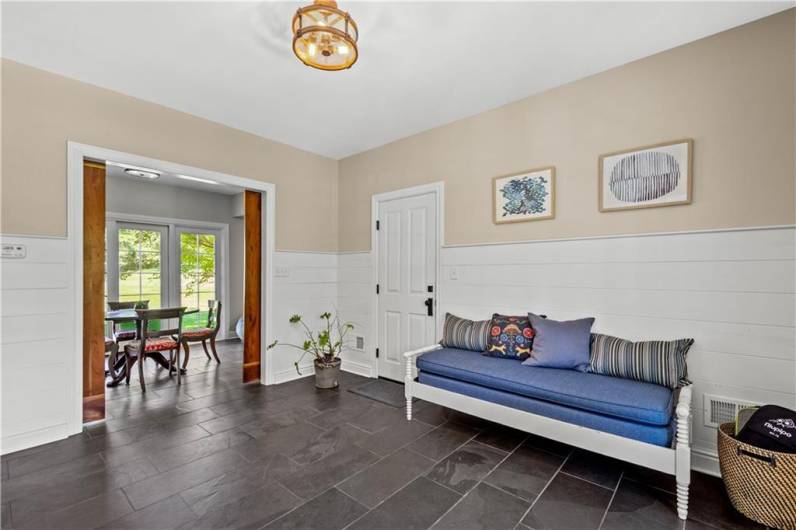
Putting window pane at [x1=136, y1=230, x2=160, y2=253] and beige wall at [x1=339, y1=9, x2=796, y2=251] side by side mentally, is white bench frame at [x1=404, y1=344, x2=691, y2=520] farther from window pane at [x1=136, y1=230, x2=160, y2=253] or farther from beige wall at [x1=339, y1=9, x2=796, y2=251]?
window pane at [x1=136, y1=230, x2=160, y2=253]

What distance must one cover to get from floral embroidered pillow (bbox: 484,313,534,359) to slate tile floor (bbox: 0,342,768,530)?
1.96 feet

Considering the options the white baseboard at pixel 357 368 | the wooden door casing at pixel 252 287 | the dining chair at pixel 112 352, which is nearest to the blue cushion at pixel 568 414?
the white baseboard at pixel 357 368

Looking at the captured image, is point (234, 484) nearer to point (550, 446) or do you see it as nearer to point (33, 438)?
point (33, 438)

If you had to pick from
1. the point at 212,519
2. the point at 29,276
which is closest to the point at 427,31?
the point at 212,519

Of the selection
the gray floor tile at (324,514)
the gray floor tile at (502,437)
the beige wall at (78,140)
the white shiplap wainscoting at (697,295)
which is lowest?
the gray floor tile at (502,437)

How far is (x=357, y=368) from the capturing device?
4.45 meters

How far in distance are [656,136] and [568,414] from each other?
77.4 inches

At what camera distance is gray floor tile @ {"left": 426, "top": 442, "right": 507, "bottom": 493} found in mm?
2129

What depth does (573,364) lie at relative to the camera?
252 cm

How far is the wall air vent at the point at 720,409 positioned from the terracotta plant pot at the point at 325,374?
3.07 metres

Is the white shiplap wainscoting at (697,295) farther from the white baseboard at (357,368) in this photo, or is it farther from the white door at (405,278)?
the white baseboard at (357,368)

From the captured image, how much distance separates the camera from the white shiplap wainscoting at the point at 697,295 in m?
2.10

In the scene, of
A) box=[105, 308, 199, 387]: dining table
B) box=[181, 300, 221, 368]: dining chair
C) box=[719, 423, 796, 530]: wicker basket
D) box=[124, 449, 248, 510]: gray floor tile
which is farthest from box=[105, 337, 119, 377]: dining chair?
box=[719, 423, 796, 530]: wicker basket

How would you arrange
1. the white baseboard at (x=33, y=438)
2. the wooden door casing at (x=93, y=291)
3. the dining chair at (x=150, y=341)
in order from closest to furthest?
1. the white baseboard at (x=33, y=438)
2. the wooden door casing at (x=93, y=291)
3. the dining chair at (x=150, y=341)
